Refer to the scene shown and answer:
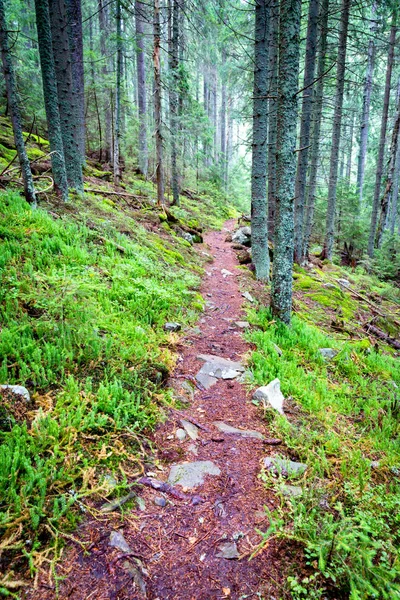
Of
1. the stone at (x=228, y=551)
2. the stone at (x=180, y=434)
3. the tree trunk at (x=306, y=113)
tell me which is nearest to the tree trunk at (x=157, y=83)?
the tree trunk at (x=306, y=113)

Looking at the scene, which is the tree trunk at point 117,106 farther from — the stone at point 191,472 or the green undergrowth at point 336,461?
the stone at point 191,472

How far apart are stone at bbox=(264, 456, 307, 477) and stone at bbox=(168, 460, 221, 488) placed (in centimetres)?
50

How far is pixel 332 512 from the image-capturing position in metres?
2.51

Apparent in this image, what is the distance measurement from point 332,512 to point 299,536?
1.42 feet

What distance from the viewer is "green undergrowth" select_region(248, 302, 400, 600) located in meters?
1.98

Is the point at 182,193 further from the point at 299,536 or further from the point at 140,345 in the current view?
the point at 299,536

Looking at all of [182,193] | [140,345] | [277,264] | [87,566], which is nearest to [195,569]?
[87,566]

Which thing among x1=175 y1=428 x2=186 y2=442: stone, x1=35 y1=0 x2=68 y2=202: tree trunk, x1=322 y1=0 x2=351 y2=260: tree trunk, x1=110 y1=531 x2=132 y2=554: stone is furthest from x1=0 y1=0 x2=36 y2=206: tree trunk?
x1=322 y1=0 x2=351 y2=260: tree trunk

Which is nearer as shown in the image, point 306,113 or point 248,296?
point 248,296

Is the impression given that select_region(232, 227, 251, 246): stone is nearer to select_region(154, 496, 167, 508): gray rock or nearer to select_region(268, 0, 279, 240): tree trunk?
select_region(268, 0, 279, 240): tree trunk

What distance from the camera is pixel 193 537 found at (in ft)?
7.56

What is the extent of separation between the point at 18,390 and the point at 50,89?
282 inches

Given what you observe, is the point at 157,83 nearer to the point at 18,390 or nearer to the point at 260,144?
the point at 260,144

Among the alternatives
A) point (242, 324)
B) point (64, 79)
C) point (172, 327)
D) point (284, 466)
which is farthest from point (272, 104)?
point (284, 466)
